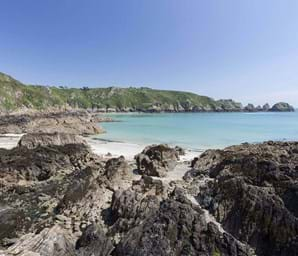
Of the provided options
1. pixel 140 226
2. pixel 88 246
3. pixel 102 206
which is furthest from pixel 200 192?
pixel 88 246

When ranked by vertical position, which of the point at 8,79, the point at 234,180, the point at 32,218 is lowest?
the point at 32,218

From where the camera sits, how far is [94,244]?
406 inches

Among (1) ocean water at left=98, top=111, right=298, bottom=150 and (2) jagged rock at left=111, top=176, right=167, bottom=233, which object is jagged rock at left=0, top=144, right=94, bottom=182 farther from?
(1) ocean water at left=98, top=111, right=298, bottom=150

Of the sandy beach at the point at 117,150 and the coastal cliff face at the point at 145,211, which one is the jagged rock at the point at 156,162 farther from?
the sandy beach at the point at 117,150

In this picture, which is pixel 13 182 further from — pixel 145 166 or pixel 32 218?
pixel 145 166

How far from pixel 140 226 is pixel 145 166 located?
1330 centimetres

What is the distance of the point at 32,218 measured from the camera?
47.2 ft

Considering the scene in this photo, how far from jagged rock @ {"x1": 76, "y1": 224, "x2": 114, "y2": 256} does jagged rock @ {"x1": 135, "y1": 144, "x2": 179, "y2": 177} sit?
12497 millimetres

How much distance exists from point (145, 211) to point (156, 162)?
1108cm

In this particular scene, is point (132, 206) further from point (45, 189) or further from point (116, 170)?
point (45, 189)

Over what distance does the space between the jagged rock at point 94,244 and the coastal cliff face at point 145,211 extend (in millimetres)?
34

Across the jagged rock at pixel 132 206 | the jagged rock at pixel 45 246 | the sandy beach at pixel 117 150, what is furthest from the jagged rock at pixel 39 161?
the jagged rock at pixel 45 246

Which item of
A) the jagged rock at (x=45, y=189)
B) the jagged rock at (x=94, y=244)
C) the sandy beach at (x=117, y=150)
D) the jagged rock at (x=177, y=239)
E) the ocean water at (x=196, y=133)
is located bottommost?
the ocean water at (x=196, y=133)

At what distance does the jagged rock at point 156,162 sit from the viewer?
23344 millimetres
